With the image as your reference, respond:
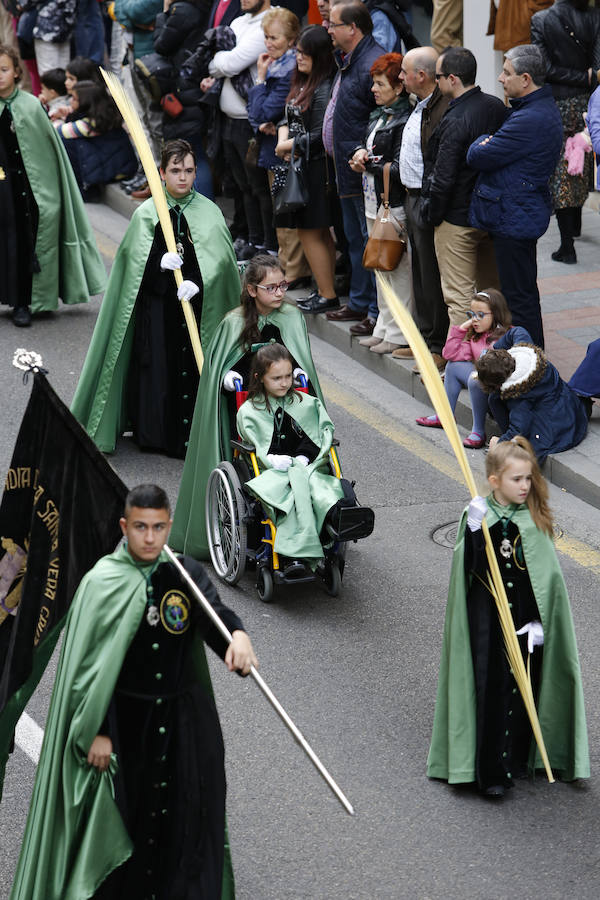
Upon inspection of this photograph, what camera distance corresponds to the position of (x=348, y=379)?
36.6ft

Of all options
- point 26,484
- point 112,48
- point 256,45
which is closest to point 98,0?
point 112,48

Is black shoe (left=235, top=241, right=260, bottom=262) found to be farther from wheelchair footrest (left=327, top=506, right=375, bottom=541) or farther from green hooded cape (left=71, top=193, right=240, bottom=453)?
wheelchair footrest (left=327, top=506, right=375, bottom=541)

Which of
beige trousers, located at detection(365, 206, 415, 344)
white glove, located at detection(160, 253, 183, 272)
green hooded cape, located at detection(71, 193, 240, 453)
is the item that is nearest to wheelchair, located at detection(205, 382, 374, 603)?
white glove, located at detection(160, 253, 183, 272)

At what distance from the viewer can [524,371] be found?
8.87m

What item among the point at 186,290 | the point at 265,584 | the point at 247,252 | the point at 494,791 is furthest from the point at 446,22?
the point at 494,791

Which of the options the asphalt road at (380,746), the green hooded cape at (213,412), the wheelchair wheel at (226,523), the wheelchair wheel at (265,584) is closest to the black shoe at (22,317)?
the asphalt road at (380,746)

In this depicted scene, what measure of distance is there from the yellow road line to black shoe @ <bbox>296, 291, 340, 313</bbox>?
3.38ft

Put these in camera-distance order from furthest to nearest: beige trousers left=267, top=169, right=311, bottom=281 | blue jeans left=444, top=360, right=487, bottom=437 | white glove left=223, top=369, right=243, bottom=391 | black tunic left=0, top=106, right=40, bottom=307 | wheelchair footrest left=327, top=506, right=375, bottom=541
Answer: beige trousers left=267, top=169, right=311, bottom=281, black tunic left=0, top=106, right=40, bottom=307, blue jeans left=444, top=360, right=487, bottom=437, white glove left=223, top=369, right=243, bottom=391, wheelchair footrest left=327, top=506, right=375, bottom=541

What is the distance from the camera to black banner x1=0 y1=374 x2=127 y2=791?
5.29 metres

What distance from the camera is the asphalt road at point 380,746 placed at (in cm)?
554

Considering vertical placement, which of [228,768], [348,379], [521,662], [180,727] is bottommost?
[348,379]

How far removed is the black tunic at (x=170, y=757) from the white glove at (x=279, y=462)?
→ 2781 millimetres

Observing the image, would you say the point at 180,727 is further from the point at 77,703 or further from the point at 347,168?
the point at 347,168

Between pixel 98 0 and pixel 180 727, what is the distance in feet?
44.0
